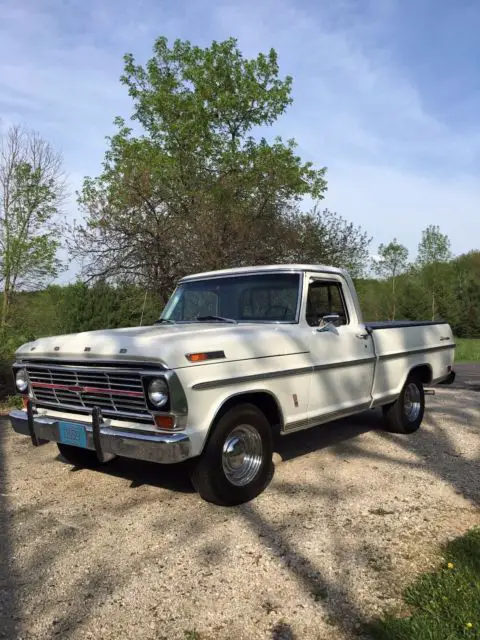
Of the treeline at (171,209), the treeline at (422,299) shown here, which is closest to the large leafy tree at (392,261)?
the treeline at (422,299)

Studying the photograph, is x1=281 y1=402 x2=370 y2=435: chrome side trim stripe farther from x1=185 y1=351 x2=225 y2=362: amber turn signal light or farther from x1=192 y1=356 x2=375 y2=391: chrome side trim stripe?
x1=185 y1=351 x2=225 y2=362: amber turn signal light

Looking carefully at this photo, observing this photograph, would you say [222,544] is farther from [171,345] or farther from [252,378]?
[171,345]

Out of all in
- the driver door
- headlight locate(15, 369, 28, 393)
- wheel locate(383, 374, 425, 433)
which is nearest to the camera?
headlight locate(15, 369, 28, 393)

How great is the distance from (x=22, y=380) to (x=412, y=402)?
454 cm

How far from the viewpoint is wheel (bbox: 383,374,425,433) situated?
6281 mm

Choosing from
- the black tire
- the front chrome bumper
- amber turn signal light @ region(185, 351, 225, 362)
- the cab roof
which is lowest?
the black tire

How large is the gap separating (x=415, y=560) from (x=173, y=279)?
1367cm

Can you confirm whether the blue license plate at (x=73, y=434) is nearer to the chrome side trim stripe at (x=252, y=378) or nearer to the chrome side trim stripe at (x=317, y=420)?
the chrome side trim stripe at (x=252, y=378)

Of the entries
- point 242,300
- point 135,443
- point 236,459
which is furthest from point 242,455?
point 242,300

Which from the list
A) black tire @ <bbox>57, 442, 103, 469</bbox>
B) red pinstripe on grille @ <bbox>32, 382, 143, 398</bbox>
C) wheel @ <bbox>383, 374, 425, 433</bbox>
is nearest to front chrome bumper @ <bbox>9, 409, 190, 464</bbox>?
red pinstripe on grille @ <bbox>32, 382, 143, 398</bbox>

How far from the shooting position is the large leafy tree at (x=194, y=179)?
14.7m

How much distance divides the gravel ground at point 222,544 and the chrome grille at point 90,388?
2.61ft

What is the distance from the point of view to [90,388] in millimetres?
4070

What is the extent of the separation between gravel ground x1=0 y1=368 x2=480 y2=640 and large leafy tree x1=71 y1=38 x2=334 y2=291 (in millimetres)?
9651
